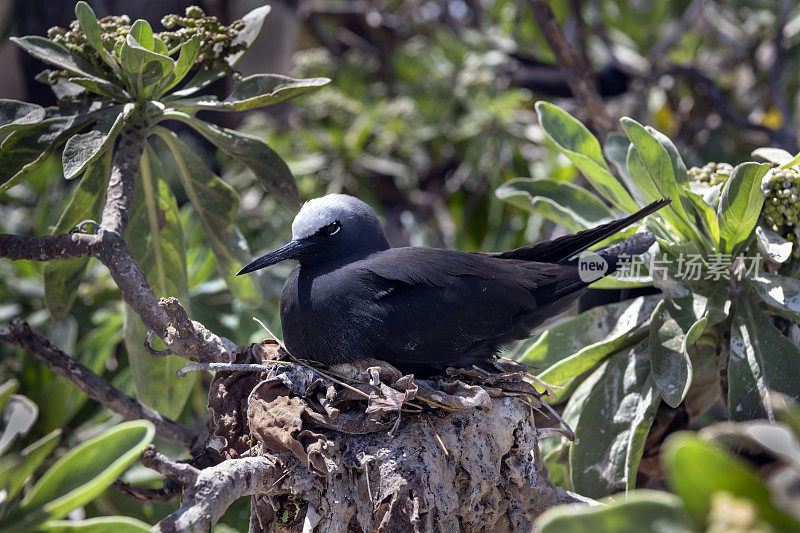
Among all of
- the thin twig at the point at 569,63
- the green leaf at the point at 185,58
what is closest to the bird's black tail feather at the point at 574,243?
the thin twig at the point at 569,63

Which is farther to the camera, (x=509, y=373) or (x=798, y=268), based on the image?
(x=798, y=268)

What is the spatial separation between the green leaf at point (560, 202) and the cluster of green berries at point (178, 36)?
0.91 meters

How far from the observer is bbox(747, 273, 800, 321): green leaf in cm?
166

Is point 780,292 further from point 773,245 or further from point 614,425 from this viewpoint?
point 614,425

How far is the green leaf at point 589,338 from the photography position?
6.15 ft

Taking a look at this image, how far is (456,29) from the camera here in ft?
15.5

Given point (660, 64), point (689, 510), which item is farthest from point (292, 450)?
point (660, 64)

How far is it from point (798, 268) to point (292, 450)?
4.67 feet

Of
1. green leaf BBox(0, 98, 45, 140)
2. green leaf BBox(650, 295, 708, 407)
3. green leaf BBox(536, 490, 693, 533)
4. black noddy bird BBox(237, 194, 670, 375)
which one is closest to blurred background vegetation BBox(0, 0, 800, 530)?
black noddy bird BBox(237, 194, 670, 375)

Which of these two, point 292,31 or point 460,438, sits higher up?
point 292,31

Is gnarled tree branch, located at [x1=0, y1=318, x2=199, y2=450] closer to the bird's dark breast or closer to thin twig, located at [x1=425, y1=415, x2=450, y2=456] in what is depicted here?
the bird's dark breast

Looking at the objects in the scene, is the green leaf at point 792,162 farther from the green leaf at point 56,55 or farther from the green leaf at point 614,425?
the green leaf at point 56,55

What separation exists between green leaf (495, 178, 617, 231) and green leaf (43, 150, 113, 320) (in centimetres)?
114

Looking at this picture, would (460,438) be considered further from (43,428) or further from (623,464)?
(43,428)
